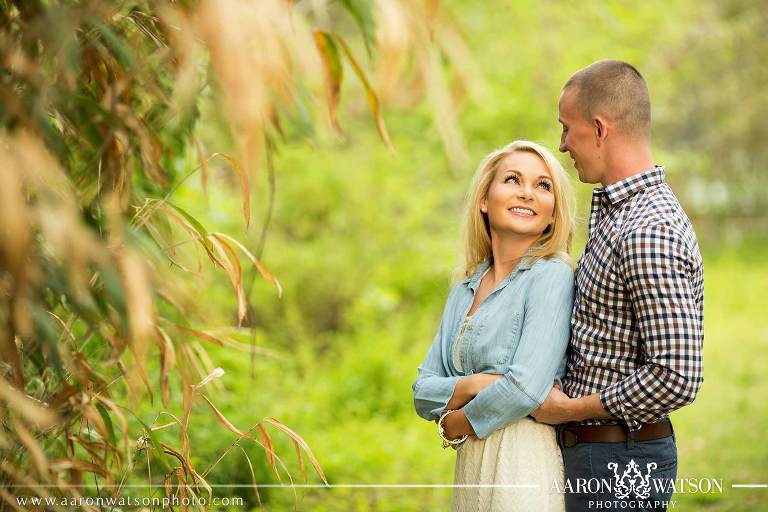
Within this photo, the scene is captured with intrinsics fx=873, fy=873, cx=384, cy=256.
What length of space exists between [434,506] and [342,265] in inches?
148

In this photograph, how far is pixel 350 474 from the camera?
5.31 metres

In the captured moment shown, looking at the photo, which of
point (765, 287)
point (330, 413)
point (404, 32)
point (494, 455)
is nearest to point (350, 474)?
point (330, 413)

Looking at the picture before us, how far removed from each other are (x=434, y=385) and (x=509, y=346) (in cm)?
26

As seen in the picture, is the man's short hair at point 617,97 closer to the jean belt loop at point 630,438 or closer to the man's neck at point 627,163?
the man's neck at point 627,163

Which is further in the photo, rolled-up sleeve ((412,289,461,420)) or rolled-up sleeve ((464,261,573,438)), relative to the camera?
rolled-up sleeve ((412,289,461,420))

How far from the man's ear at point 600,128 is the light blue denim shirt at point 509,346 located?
36cm

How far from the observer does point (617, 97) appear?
2338mm

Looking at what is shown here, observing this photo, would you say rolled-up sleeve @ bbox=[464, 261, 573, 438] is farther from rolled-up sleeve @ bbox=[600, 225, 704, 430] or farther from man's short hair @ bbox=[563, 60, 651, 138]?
man's short hair @ bbox=[563, 60, 651, 138]

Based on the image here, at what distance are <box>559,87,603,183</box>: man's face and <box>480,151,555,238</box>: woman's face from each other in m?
0.11

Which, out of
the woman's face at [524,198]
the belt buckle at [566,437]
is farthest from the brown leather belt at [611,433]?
the woman's face at [524,198]

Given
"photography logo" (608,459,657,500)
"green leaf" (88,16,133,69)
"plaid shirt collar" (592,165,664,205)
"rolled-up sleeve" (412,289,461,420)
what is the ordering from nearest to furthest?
"green leaf" (88,16,133,69) < "photography logo" (608,459,657,500) < "plaid shirt collar" (592,165,664,205) < "rolled-up sleeve" (412,289,461,420)

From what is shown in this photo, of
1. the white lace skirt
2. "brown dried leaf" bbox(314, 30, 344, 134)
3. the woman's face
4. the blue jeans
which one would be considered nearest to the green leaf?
"brown dried leaf" bbox(314, 30, 344, 134)

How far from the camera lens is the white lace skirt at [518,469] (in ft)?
7.48

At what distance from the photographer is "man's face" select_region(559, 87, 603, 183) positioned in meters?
2.37
